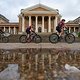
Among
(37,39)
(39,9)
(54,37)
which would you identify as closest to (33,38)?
(37,39)

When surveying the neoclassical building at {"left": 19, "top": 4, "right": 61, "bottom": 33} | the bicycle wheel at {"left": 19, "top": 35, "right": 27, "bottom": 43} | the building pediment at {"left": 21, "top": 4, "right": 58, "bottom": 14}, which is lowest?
the bicycle wheel at {"left": 19, "top": 35, "right": 27, "bottom": 43}

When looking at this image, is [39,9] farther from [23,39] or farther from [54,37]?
[54,37]

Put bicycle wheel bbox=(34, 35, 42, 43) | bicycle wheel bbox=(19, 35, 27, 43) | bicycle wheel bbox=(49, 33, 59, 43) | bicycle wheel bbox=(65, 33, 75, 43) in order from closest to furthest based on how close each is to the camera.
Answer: bicycle wheel bbox=(65, 33, 75, 43) < bicycle wheel bbox=(49, 33, 59, 43) < bicycle wheel bbox=(34, 35, 42, 43) < bicycle wheel bbox=(19, 35, 27, 43)

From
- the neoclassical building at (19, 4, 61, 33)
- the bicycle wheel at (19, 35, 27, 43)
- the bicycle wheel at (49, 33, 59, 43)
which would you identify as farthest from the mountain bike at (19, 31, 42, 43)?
the neoclassical building at (19, 4, 61, 33)

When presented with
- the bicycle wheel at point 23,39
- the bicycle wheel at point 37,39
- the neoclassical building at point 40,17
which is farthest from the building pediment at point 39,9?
the bicycle wheel at point 37,39

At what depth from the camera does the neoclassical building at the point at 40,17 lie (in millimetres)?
82562

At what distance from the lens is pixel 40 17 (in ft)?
279

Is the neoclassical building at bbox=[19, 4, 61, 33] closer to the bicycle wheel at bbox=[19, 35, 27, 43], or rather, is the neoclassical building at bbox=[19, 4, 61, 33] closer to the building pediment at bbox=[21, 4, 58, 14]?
the building pediment at bbox=[21, 4, 58, 14]

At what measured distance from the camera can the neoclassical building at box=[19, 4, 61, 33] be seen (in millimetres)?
82562

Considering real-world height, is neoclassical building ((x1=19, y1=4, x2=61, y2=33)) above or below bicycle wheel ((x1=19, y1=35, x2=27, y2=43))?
above

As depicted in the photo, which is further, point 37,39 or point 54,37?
point 37,39

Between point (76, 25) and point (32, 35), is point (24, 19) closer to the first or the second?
point (76, 25)

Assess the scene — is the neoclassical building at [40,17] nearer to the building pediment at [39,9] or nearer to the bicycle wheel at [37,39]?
the building pediment at [39,9]

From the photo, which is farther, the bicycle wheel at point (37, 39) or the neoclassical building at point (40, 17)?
the neoclassical building at point (40, 17)
